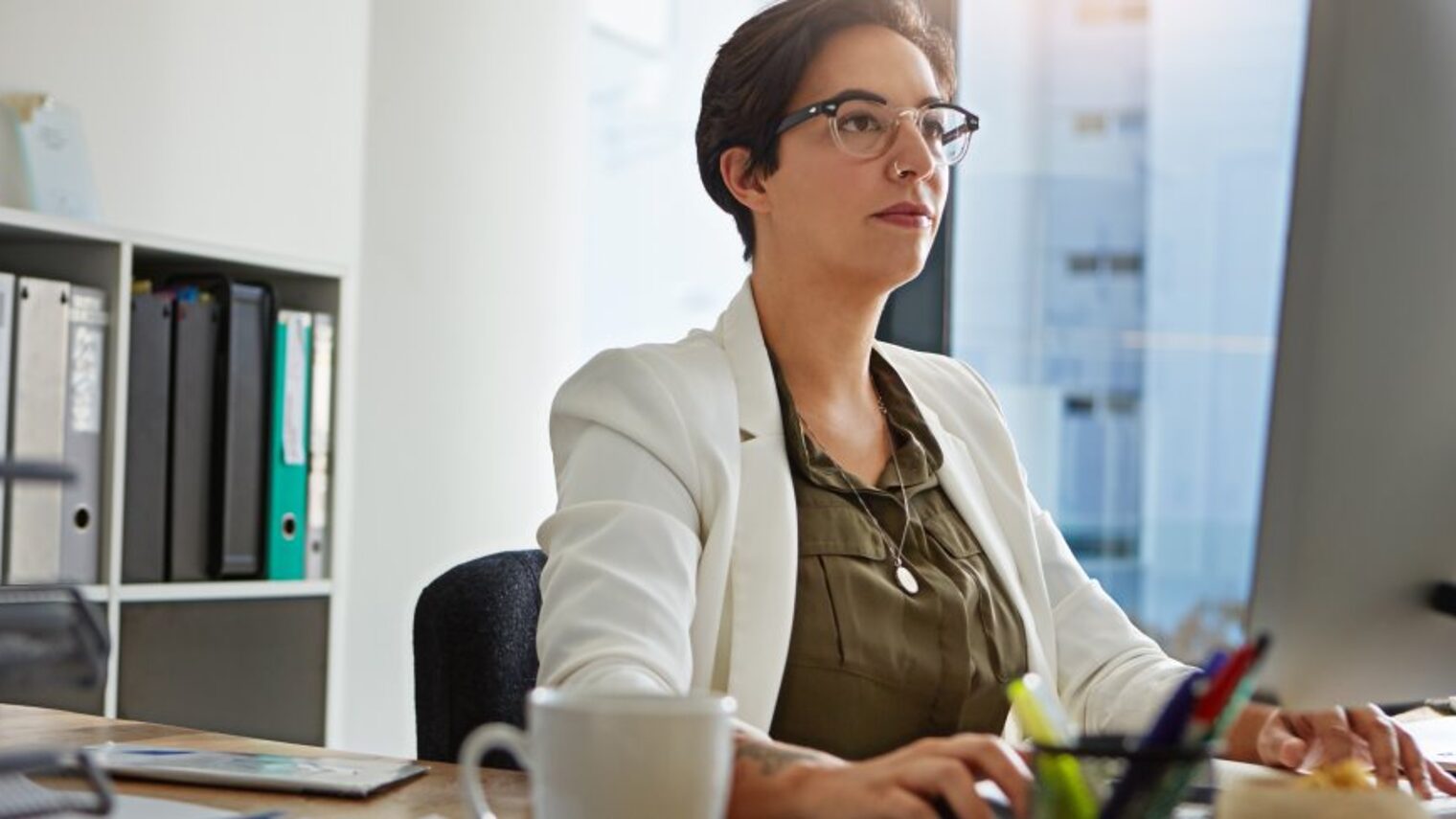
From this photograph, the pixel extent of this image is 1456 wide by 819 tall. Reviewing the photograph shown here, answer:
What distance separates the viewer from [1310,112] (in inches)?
111

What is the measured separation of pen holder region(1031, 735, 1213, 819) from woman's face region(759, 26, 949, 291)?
98 cm

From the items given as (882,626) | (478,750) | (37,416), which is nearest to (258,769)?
(478,750)

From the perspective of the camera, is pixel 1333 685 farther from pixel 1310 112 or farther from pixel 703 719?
pixel 1310 112

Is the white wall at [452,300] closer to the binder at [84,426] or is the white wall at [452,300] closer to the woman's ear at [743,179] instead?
the binder at [84,426]

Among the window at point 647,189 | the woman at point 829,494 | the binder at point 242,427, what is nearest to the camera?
the woman at point 829,494

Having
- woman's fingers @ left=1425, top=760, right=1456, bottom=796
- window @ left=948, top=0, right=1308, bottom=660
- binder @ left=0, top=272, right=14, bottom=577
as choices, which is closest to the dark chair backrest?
woman's fingers @ left=1425, top=760, right=1456, bottom=796

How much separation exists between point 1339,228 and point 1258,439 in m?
1.50

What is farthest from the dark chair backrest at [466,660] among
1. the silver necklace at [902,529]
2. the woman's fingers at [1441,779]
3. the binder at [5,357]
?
the binder at [5,357]

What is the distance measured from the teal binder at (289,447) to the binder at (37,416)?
403 millimetres

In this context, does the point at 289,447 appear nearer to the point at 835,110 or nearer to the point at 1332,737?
the point at 835,110

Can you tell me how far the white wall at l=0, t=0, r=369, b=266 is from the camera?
2881mm

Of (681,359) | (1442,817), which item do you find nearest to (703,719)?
(1442,817)

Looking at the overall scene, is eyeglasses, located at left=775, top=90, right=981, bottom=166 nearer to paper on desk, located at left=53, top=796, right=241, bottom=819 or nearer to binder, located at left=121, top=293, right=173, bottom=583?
paper on desk, located at left=53, top=796, right=241, bottom=819

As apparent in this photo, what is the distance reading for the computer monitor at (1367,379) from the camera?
173cm
